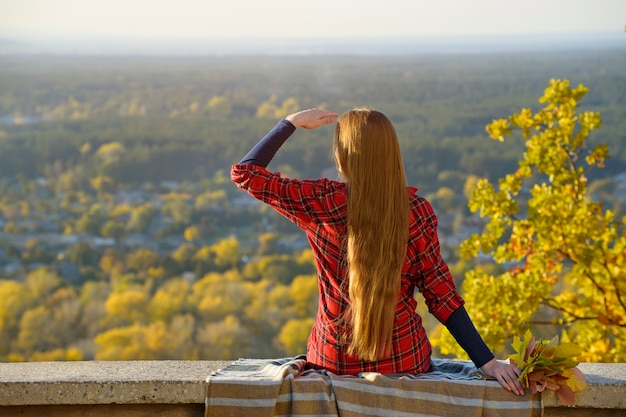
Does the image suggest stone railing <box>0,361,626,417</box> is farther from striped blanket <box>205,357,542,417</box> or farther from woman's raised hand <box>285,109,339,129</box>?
woman's raised hand <box>285,109,339,129</box>

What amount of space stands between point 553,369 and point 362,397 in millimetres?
454

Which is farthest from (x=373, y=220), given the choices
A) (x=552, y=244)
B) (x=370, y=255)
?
(x=552, y=244)

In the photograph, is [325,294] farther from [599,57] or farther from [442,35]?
[442,35]

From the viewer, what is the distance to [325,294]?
2160 mm

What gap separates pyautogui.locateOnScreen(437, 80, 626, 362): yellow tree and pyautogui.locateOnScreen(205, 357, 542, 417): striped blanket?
2.84 metres

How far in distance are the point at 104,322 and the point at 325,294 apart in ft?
92.4

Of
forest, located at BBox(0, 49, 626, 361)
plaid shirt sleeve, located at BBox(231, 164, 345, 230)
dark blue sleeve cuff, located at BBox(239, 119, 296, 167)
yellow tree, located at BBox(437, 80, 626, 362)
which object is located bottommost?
forest, located at BBox(0, 49, 626, 361)

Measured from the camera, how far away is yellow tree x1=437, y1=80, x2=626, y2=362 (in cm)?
483

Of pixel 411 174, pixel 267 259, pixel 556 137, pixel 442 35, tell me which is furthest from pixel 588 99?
pixel 556 137

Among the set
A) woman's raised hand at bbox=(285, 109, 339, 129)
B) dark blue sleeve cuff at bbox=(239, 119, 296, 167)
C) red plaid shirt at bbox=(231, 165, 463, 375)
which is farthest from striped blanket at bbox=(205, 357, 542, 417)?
woman's raised hand at bbox=(285, 109, 339, 129)

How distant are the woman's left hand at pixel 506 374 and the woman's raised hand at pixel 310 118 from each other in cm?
77

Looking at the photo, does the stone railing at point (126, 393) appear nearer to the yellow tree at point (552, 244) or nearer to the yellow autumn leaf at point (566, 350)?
the yellow autumn leaf at point (566, 350)

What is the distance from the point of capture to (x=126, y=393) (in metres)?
1.99

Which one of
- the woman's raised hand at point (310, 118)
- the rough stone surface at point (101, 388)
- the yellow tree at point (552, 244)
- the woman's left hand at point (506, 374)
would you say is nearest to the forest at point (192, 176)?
→ the yellow tree at point (552, 244)
